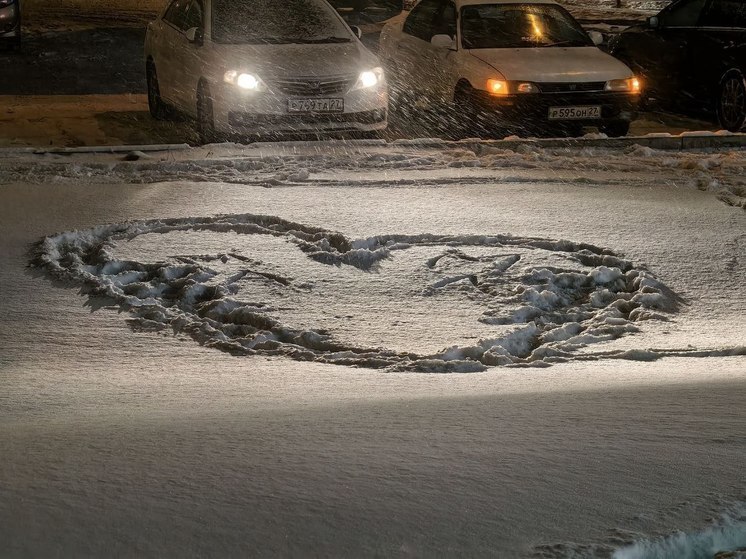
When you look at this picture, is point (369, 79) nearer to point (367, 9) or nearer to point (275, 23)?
point (275, 23)

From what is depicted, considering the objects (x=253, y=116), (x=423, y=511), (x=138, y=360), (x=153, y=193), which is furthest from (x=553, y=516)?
(x=253, y=116)

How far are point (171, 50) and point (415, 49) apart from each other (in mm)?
2651

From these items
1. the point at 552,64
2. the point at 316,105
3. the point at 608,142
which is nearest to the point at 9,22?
the point at 316,105

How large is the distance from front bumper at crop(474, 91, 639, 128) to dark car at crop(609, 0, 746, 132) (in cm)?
100

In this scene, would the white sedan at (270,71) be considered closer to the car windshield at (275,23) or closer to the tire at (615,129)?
the car windshield at (275,23)

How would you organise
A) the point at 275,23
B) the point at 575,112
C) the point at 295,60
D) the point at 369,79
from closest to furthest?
the point at 295,60, the point at 369,79, the point at 575,112, the point at 275,23

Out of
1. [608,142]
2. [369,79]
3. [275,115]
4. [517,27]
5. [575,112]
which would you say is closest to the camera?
[608,142]

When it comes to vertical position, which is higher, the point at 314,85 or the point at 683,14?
the point at 683,14

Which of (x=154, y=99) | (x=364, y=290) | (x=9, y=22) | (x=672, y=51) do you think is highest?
(x=9, y=22)

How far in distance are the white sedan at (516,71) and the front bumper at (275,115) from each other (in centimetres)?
112

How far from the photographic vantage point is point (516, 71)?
10.5 metres

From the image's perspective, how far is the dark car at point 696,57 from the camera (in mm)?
11867

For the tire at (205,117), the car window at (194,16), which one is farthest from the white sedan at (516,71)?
the tire at (205,117)

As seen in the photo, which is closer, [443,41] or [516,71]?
[516,71]
